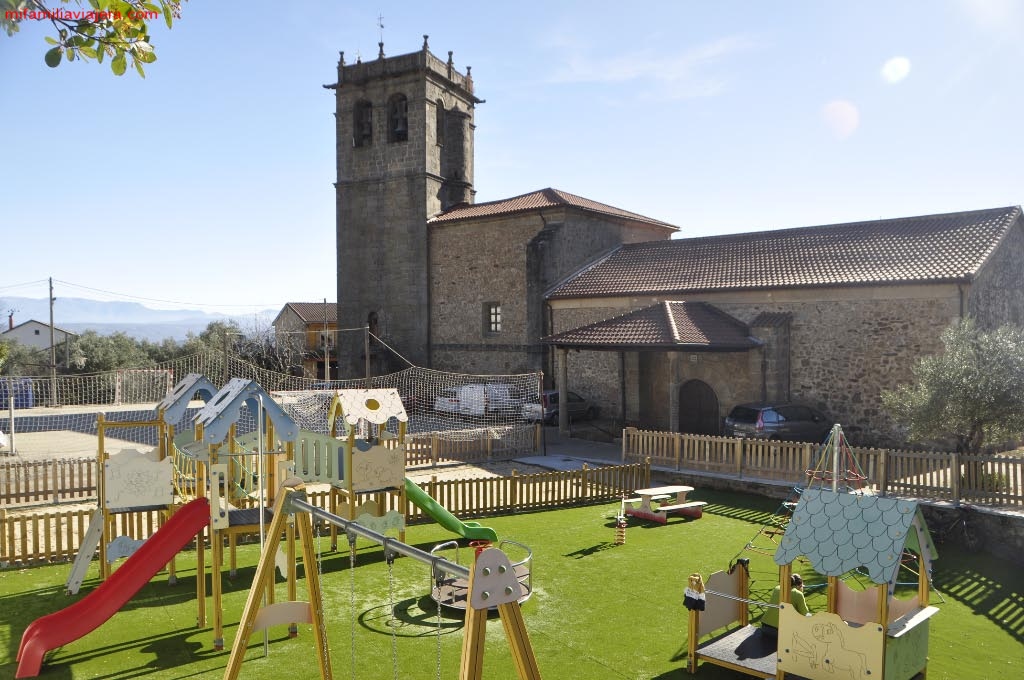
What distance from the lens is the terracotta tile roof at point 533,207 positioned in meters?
29.3

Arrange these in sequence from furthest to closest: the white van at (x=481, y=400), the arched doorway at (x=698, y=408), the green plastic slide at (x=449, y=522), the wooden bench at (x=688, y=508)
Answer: the white van at (x=481, y=400)
the arched doorway at (x=698, y=408)
the wooden bench at (x=688, y=508)
the green plastic slide at (x=449, y=522)

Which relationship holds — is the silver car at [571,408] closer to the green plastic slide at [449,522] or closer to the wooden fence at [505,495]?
the wooden fence at [505,495]

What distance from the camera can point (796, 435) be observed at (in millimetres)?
19703

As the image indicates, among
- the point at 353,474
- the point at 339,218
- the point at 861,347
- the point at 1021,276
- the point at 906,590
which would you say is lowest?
the point at 906,590

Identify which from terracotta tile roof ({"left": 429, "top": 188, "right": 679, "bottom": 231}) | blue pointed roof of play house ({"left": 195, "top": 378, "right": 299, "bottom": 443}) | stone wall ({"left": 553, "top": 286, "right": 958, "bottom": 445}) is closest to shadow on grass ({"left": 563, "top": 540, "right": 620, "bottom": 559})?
blue pointed roof of play house ({"left": 195, "top": 378, "right": 299, "bottom": 443})

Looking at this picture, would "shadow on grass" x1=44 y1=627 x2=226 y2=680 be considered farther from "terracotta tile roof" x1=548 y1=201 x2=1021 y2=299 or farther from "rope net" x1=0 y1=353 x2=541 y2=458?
"terracotta tile roof" x1=548 y1=201 x2=1021 y2=299

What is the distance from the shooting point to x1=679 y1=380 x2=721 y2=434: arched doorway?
23.2m

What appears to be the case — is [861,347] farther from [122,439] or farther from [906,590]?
[122,439]

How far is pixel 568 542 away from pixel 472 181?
25323 millimetres

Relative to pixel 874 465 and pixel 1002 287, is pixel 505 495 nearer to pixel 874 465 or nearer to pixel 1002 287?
pixel 874 465

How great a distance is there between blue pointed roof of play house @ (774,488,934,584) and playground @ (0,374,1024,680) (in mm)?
14

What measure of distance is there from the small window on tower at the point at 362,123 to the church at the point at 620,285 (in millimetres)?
86

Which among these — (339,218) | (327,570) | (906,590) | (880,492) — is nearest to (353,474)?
(327,570)

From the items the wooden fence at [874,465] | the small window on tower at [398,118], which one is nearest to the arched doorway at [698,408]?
the wooden fence at [874,465]
